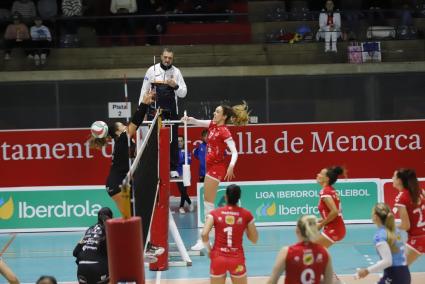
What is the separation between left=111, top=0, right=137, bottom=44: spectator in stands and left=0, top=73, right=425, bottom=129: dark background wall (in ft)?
6.73

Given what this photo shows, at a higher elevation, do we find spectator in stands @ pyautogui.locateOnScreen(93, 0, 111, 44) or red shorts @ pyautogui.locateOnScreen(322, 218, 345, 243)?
spectator in stands @ pyautogui.locateOnScreen(93, 0, 111, 44)

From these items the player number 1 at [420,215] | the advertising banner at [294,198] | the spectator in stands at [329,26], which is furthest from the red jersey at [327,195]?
the spectator in stands at [329,26]

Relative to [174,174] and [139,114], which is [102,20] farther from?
[139,114]

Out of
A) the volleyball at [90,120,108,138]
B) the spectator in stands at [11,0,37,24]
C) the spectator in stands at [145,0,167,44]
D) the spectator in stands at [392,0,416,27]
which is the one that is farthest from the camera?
the spectator in stands at [11,0,37,24]

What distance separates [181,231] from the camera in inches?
626

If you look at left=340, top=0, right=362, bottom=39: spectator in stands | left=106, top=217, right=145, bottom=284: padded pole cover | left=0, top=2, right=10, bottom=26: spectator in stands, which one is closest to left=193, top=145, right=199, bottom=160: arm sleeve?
left=340, top=0, right=362, bottom=39: spectator in stands

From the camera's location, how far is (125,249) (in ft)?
22.1

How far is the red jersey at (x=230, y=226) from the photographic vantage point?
29.4 ft

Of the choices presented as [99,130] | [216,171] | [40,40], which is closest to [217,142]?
[216,171]

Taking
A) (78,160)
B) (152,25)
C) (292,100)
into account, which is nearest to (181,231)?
(78,160)

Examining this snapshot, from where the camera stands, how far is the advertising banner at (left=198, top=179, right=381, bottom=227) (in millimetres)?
16172

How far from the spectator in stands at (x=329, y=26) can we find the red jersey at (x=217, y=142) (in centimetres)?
964

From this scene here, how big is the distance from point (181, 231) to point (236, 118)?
4.08 metres

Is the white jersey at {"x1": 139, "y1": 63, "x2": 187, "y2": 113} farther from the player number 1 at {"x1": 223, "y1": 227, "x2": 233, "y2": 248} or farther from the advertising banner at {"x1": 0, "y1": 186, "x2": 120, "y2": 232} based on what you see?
the player number 1 at {"x1": 223, "y1": 227, "x2": 233, "y2": 248}
